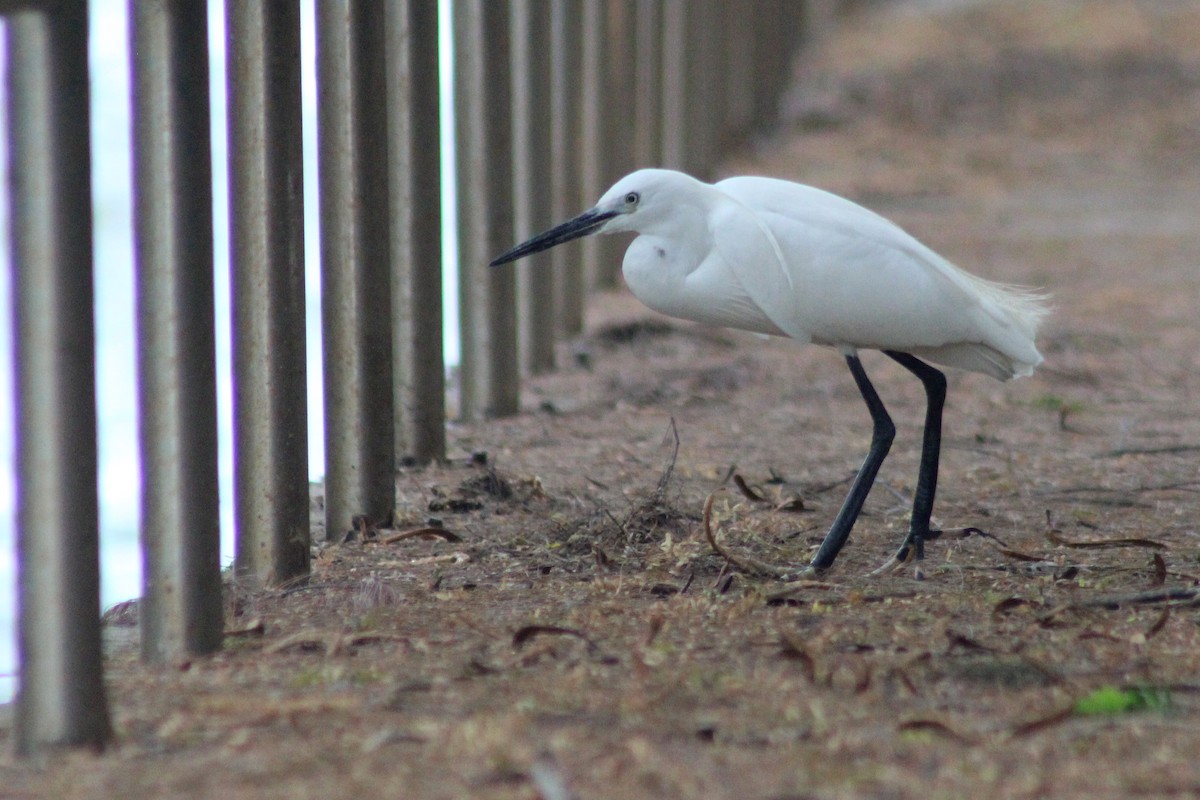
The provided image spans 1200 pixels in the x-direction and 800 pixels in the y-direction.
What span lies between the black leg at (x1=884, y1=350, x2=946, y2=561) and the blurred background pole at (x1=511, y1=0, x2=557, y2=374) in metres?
2.94

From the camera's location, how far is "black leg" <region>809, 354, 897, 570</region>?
4.23 metres

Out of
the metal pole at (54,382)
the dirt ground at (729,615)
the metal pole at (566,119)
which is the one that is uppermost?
the metal pole at (566,119)

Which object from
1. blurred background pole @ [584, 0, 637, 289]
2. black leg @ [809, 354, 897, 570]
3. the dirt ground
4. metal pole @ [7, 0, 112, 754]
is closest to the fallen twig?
the dirt ground

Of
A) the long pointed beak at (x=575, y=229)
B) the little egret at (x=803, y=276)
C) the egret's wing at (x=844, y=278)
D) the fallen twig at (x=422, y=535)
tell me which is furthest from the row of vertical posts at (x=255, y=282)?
the egret's wing at (x=844, y=278)

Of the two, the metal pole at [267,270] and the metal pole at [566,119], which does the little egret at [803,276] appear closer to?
the metal pole at [267,270]

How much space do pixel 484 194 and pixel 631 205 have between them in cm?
219

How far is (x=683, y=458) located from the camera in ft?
18.7

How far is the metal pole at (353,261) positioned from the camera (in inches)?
179

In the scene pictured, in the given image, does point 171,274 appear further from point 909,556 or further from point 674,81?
point 674,81

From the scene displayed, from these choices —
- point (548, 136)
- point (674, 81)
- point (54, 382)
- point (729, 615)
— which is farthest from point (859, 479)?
point (674, 81)

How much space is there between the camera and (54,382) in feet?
8.59

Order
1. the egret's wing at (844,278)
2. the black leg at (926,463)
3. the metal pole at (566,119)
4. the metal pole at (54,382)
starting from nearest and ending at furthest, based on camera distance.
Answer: the metal pole at (54,382)
the egret's wing at (844,278)
the black leg at (926,463)
the metal pole at (566,119)

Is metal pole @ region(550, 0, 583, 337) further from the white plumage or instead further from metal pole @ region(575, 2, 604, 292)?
the white plumage

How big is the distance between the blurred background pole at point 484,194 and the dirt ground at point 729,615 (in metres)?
0.29
